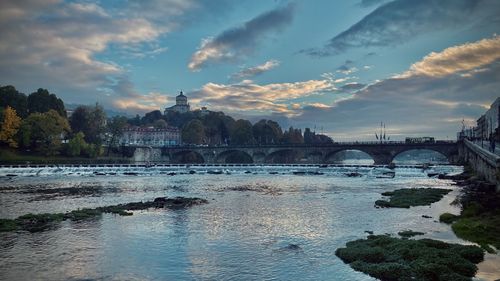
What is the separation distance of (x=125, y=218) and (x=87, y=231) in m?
6.04

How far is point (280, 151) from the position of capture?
150625 millimetres

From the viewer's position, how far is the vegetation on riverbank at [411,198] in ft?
141

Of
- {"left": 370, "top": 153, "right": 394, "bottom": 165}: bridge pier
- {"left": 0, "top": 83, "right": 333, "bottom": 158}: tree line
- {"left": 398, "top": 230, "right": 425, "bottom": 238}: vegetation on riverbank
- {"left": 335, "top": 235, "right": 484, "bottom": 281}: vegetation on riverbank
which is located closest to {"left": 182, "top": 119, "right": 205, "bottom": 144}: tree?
{"left": 0, "top": 83, "right": 333, "bottom": 158}: tree line

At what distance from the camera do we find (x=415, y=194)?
50312 millimetres

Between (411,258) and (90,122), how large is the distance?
15400cm

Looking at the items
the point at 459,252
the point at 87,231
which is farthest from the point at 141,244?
the point at 459,252

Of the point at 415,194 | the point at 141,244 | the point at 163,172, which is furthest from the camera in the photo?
the point at 163,172

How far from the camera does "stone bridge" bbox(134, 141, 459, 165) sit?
115 meters

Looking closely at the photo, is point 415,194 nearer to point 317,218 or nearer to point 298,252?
point 317,218

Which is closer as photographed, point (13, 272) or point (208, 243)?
point (13, 272)

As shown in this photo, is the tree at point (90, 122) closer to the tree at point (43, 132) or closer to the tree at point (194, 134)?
the tree at point (43, 132)

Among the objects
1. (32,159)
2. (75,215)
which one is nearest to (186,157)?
(32,159)

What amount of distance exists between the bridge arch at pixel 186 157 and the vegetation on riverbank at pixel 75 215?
126m

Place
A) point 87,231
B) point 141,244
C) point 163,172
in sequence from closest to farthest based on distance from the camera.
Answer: point 141,244 → point 87,231 → point 163,172
